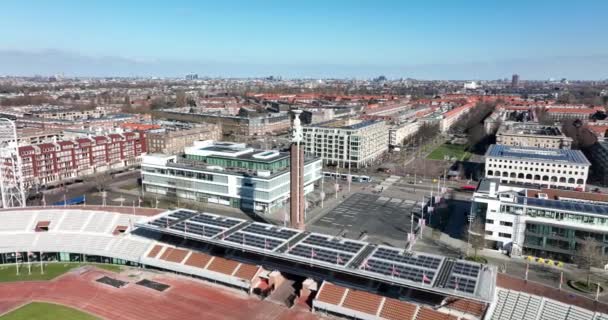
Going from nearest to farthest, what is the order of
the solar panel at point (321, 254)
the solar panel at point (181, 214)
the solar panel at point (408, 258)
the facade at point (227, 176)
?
1. the solar panel at point (408, 258)
2. the solar panel at point (321, 254)
3. the solar panel at point (181, 214)
4. the facade at point (227, 176)

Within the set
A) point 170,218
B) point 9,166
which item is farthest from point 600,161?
point 9,166

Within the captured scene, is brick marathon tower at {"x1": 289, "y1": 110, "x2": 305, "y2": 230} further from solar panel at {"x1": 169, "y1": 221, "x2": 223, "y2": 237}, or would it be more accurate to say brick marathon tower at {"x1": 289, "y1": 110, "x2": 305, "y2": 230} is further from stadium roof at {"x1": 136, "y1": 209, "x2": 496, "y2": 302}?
solar panel at {"x1": 169, "y1": 221, "x2": 223, "y2": 237}

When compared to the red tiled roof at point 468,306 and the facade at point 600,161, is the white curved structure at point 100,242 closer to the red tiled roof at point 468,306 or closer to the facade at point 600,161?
the red tiled roof at point 468,306

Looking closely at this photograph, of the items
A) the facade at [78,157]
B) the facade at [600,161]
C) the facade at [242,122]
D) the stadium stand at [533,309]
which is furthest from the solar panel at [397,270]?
the facade at [242,122]

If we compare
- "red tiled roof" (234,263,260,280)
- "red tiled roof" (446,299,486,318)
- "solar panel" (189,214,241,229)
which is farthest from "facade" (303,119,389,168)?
"red tiled roof" (446,299,486,318)

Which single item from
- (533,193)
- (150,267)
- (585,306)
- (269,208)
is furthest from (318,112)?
(585,306)

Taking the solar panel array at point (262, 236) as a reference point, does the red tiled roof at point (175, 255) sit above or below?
below

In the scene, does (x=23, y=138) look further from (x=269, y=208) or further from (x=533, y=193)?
(x=533, y=193)
